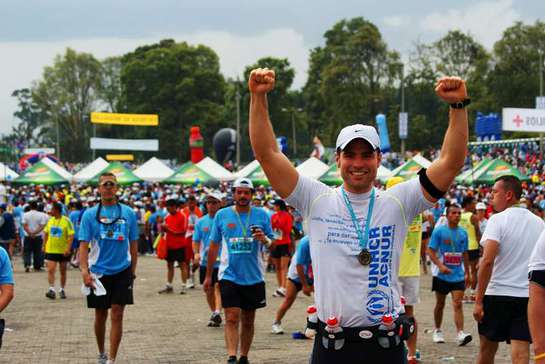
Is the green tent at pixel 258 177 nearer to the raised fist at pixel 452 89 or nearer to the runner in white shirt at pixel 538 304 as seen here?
the runner in white shirt at pixel 538 304

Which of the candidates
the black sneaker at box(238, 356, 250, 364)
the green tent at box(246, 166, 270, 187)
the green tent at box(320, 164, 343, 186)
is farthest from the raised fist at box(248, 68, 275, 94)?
the green tent at box(246, 166, 270, 187)

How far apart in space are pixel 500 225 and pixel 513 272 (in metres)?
0.40

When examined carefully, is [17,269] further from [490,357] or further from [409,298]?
[490,357]

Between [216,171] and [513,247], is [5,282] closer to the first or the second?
[513,247]

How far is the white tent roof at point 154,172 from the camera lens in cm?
4847

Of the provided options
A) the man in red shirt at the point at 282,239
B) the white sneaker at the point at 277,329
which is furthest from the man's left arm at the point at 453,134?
the man in red shirt at the point at 282,239

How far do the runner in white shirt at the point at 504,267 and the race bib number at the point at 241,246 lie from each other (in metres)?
3.39

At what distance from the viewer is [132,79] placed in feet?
341

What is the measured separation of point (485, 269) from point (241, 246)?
356 centimetres

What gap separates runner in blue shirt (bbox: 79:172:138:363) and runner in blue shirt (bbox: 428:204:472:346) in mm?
4016

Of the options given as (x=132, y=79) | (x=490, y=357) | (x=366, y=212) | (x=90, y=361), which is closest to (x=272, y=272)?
(x=90, y=361)

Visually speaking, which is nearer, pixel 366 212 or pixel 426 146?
pixel 366 212

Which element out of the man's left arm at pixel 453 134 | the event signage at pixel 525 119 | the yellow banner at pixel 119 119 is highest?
the yellow banner at pixel 119 119

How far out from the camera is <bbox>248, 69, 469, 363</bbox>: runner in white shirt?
15.3 feet
